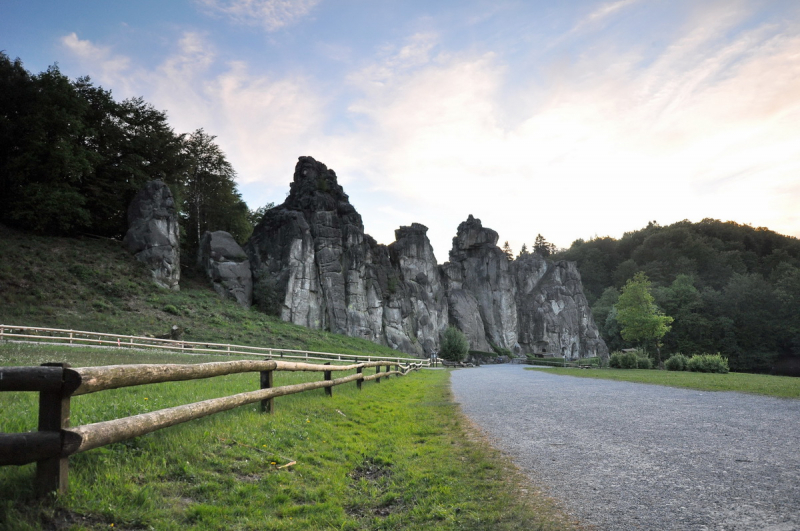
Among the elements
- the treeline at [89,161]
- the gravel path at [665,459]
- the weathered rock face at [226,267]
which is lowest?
the gravel path at [665,459]

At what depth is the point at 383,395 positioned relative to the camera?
558 inches

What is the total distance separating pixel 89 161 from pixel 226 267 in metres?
17.6

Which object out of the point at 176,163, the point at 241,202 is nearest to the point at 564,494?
the point at 176,163

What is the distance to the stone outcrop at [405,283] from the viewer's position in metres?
58.4

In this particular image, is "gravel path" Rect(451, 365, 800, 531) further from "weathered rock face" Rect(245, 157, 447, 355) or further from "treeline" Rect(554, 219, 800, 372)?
"treeline" Rect(554, 219, 800, 372)

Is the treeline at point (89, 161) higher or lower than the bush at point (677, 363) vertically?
higher

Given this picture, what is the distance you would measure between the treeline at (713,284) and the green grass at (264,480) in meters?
88.7

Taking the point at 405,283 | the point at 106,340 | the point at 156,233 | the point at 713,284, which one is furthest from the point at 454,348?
the point at 713,284

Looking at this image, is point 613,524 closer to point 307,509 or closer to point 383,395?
point 307,509

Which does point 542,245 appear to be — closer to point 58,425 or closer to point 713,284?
point 713,284

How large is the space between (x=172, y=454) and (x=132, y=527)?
139 cm

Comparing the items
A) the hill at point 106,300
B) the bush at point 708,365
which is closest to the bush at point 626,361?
the bush at point 708,365

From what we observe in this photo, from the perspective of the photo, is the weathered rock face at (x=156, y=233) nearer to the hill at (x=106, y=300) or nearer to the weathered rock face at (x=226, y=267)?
the hill at (x=106, y=300)

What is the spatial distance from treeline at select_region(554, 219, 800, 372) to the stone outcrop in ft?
47.9
